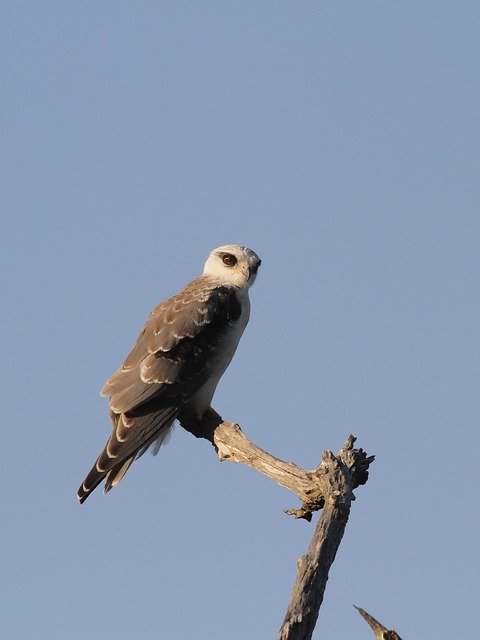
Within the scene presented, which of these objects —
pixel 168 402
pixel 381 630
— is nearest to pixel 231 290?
pixel 168 402

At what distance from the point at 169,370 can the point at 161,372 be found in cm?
10

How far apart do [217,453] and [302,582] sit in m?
3.07

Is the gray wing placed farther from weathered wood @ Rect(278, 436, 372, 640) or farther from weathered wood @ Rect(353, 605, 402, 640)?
weathered wood @ Rect(353, 605, 402, 640)

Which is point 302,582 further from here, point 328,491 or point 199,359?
point 199,359

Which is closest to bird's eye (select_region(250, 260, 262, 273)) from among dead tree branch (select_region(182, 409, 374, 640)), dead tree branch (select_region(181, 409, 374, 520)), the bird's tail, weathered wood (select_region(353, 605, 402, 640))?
the bird's tail

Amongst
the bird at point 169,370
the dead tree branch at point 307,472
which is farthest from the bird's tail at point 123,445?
the dead tree branch at point 307,472

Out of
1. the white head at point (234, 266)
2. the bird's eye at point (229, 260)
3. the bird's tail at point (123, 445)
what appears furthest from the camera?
the bird's eye at point (229, 260)

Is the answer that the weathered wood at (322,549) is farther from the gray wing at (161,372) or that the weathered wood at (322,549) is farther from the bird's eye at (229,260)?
the bird's eye at (229,260)

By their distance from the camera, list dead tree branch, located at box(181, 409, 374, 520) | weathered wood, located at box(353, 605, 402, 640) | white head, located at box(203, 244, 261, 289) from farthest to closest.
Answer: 1. white head, located at box(203, 244, 261, 289)
2. dead tree branch, located at box(181, 409, 374, 520)
3. weathered wood, located at box(353, 605, 402, 640)

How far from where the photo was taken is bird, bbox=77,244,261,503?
11.1 m

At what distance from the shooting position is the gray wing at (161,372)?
11102 mm

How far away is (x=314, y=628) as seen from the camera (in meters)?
7.59

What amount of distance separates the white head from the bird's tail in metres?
1.96

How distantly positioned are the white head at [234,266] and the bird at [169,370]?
4 cm
